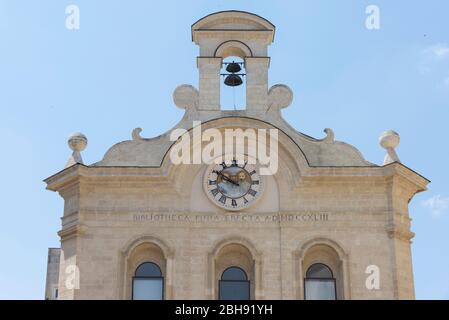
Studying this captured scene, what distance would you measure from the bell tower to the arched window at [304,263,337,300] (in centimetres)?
497

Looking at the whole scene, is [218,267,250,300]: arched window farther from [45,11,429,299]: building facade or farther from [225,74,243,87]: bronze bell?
[225,74,243,87]: bronze bell

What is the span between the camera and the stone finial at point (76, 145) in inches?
1062

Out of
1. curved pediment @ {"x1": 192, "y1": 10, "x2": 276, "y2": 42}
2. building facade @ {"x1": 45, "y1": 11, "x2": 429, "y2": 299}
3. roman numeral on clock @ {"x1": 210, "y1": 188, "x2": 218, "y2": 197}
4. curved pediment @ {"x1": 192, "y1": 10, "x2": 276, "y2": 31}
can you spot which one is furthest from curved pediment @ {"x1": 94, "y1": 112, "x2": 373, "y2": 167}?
curved pediment @ {"x1": 192, "y1": 10, "x2": 276, "y2": 31}

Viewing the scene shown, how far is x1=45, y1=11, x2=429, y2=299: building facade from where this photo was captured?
2564cm

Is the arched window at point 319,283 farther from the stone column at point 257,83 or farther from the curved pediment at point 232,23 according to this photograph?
the curved pediment at point 232,23

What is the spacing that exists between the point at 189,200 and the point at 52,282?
10.0m

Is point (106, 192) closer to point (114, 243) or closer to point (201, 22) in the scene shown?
point (114, 243)

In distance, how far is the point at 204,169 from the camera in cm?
2677

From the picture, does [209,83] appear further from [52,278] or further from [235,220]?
[52,278]

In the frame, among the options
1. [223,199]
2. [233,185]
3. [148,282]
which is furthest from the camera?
[233,185]

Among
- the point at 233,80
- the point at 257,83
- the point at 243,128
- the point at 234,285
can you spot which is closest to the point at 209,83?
the point at 233,80

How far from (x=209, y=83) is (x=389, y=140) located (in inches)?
204

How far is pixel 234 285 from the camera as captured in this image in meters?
26.2
